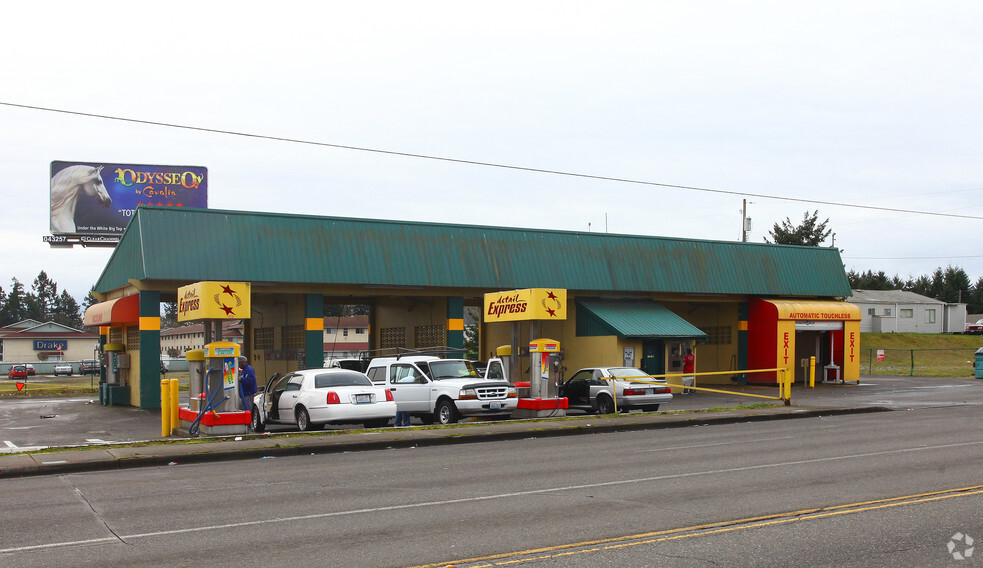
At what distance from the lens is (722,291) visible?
38.7 meters

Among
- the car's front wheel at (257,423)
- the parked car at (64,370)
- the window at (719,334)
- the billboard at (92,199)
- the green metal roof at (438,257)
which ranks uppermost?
the billboard at (92,199)

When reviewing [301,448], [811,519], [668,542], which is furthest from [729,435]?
[668,542]

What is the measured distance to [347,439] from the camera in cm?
1827

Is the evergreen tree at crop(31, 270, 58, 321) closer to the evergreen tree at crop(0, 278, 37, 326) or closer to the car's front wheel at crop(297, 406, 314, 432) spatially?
the evergreen tree at crop(0, 278, 37, 326)

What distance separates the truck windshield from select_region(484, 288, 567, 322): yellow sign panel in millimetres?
2582

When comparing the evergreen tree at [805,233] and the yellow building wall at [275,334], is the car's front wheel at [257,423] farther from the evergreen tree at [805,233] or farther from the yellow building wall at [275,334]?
the evergreen tree at [805,233]

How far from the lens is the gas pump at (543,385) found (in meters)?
24.6

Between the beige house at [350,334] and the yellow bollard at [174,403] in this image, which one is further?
the beige house at [350,334]

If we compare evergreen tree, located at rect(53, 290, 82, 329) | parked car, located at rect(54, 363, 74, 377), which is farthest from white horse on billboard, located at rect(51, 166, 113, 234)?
evergreen tree, located at rect(53, 290, 82, 329)

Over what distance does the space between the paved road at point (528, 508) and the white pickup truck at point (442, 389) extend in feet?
19.9

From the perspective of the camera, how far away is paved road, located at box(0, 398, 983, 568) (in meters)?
7.97

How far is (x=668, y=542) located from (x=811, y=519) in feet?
6.11

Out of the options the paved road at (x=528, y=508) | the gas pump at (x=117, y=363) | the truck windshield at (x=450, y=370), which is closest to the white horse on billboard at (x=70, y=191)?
the gas pump at (x=117, y=363)

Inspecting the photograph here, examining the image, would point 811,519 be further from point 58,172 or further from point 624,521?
point 58,172
